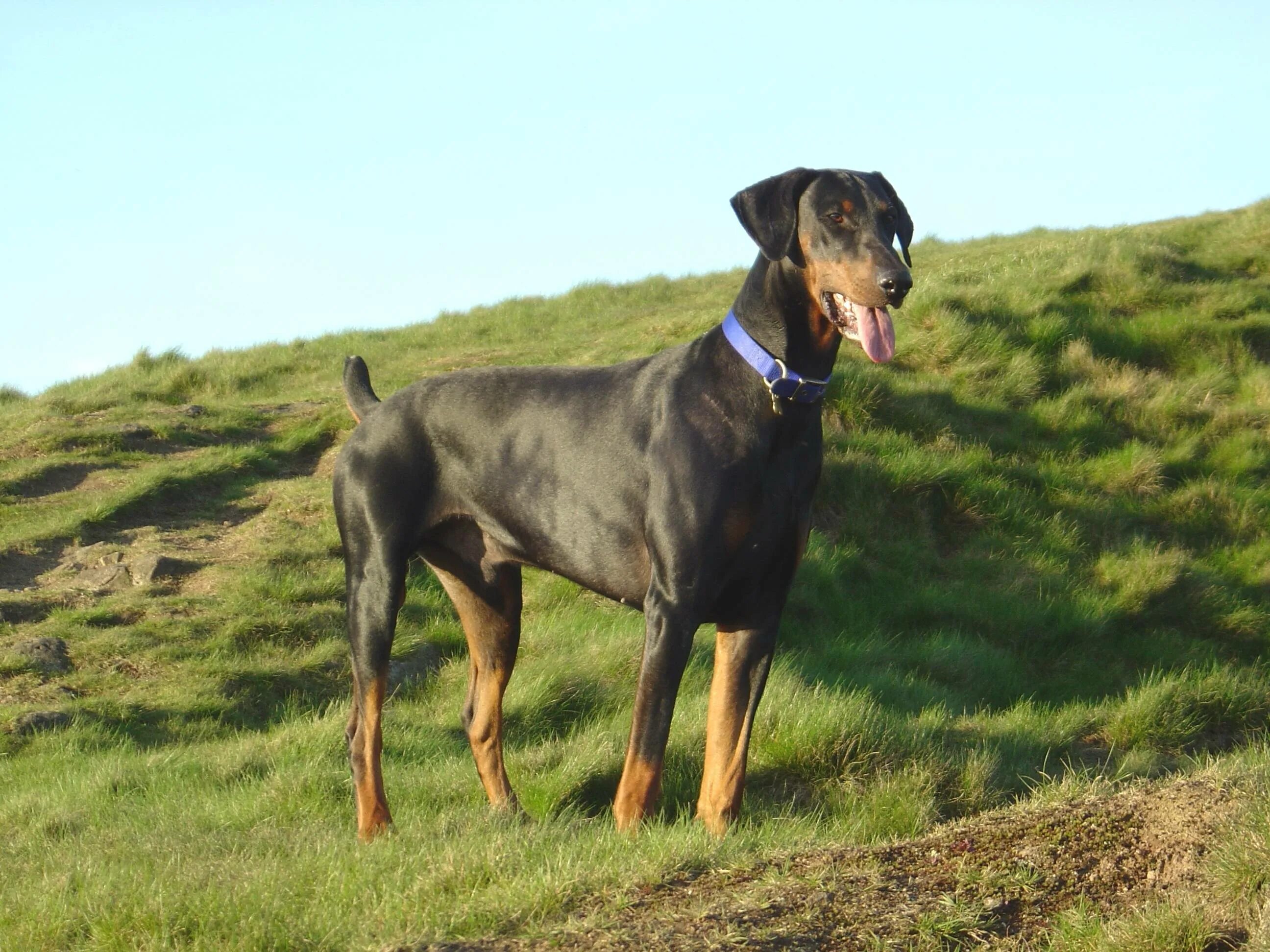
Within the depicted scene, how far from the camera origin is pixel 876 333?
438 centimetres

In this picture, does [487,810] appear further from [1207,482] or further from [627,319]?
[627,319]

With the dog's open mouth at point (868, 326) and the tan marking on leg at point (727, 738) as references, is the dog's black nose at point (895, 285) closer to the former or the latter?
the dog's open mouth at point (868, 326)

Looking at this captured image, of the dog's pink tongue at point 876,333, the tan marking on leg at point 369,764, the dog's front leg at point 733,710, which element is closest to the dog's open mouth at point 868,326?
the dog's pink tongue at point 876,333

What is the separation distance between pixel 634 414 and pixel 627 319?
1047 cm

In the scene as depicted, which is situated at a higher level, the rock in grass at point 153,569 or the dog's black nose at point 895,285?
the dog's black nose at point 895,285

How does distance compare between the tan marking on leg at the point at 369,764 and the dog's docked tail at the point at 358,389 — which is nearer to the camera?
the tan marking on leg at the point at 369,764

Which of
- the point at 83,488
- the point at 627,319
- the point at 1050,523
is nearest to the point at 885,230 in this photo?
the point at 1050,523

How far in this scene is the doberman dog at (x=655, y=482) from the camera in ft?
14.9

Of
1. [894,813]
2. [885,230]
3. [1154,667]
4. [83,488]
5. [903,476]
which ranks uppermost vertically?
[885,230]


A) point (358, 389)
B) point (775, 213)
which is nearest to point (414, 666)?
point (358, 389)

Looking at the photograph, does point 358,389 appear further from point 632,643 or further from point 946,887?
point 946,887

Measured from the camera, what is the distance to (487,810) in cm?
500

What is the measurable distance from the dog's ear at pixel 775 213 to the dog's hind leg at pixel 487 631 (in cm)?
178

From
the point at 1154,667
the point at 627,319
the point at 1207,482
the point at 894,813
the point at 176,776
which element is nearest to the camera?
the point at 894,813
